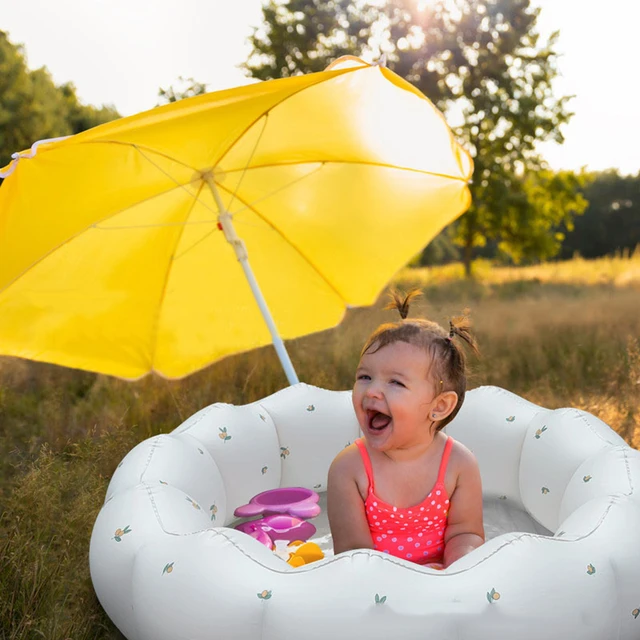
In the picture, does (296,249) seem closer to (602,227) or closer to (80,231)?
(80,231)

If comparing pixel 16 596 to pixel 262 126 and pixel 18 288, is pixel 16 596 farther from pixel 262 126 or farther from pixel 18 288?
pixel 262 126

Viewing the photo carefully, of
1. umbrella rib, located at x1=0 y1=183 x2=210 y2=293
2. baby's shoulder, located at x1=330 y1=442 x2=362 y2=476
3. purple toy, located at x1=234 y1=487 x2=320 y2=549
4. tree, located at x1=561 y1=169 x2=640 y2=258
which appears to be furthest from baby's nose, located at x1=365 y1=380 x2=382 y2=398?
tree, located at x1=561 y1=169 x2=640 y2=258

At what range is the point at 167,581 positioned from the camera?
5.92 feet

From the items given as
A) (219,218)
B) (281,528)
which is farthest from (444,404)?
(219,218)

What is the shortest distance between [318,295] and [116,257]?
1.11 m

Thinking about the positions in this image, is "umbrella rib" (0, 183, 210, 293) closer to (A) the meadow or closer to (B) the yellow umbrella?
(B) the yellow umbrella

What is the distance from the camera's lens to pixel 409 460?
2.28 metres

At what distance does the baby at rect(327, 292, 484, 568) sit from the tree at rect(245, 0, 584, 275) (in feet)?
44.0

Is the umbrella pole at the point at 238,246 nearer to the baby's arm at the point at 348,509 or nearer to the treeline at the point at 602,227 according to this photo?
the baby's arm at the point at 348,509

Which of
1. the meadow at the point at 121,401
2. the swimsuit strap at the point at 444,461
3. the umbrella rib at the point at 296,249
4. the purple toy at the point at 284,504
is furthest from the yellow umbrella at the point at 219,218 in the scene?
the swimsuit strap at the point at 444,461

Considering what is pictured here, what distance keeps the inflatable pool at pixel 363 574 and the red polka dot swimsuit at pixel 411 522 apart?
1.06ft

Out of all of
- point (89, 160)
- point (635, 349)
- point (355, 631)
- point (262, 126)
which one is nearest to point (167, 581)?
point (355, 631)

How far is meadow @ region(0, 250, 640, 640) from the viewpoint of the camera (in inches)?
93.0

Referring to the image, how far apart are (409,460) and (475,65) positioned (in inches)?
580
